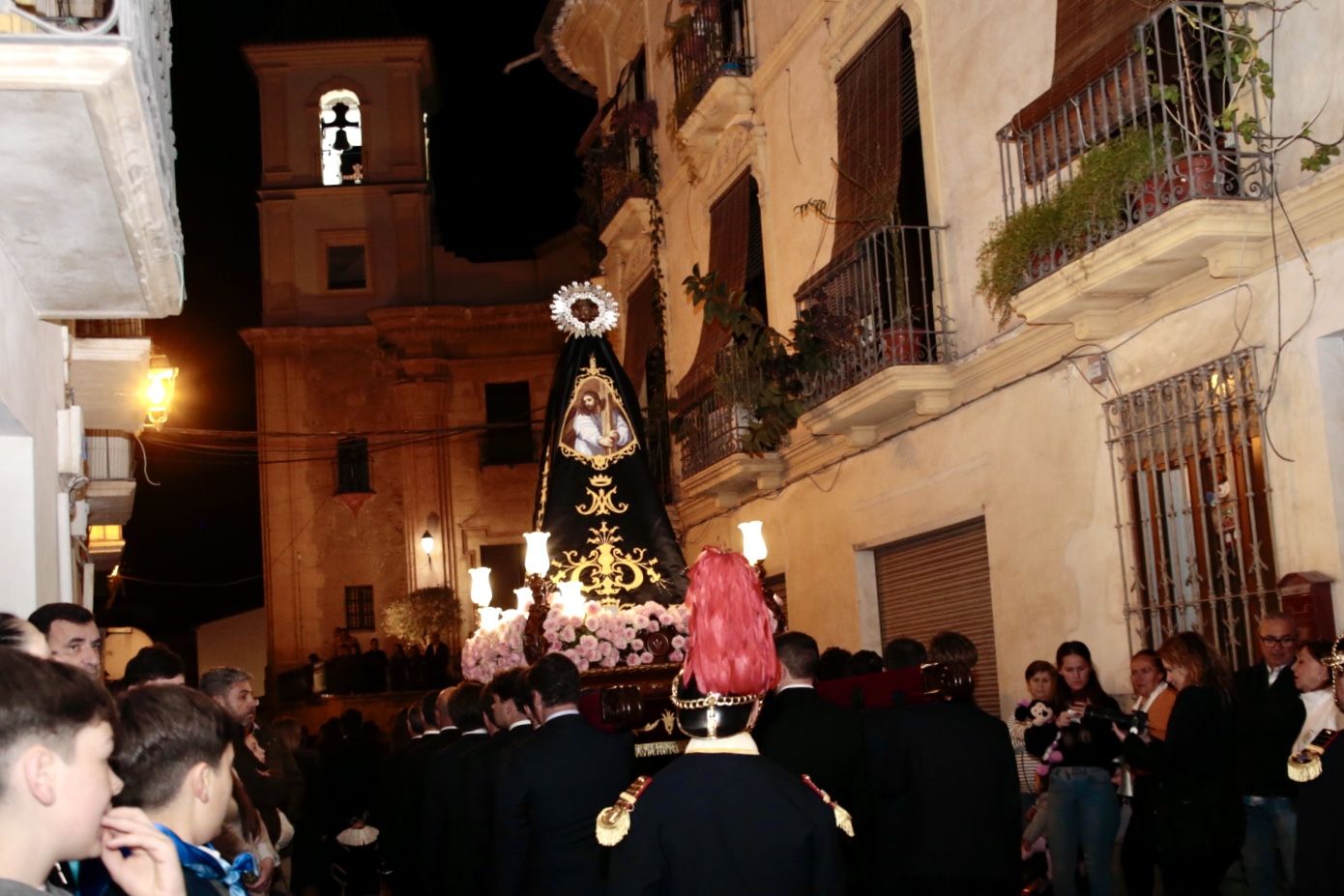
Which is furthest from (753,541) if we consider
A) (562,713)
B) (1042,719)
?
(562,713)

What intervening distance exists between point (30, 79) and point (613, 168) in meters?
16.4

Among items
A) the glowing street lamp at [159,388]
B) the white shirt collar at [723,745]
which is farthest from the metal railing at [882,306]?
Answer: the white shirt collar at [723,745]

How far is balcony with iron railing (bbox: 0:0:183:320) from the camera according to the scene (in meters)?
5.41

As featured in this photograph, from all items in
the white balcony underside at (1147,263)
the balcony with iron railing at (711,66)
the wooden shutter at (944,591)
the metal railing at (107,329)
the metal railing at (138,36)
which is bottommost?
the wooden shutter at (944,591)

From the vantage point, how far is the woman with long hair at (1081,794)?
8.89 metres

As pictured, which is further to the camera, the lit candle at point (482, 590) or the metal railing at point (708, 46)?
the metal railing at point (708, 46)

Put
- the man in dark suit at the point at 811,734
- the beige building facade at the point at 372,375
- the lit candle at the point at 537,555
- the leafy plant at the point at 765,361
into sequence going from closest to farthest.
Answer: the man in dark suit at the point at 811,734, the lit candle at the point at 537,555, the leafy plant at the point at 765,361, the beige building facade at the point at 372,375

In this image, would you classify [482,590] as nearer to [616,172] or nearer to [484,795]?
[484,795]

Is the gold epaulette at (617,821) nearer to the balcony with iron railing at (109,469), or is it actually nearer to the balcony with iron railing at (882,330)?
the balcony with iron railing at (882,330)

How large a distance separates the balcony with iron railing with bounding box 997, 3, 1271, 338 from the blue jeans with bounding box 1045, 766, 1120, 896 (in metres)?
2.74

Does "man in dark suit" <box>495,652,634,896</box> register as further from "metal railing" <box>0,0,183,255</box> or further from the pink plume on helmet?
the pink plume on helmet

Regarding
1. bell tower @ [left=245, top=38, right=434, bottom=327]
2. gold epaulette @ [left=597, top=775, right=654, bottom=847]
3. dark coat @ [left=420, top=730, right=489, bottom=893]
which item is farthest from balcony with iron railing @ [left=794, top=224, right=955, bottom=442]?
bell tower @ [left=245, top=38, right=434, bottom=327]

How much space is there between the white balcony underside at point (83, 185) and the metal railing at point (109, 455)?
392 inches

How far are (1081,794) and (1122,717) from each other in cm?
65
